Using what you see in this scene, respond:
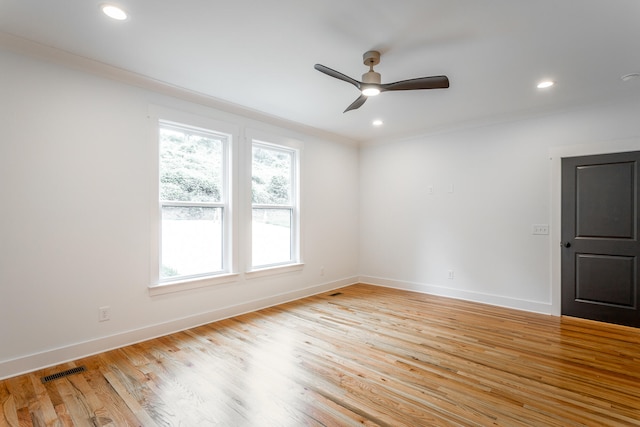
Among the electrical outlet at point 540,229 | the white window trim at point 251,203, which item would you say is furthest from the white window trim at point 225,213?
the electrical outlet at point 540,229

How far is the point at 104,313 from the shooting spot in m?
2.97

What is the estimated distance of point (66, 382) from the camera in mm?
2410

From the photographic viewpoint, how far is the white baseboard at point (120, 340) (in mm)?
2527

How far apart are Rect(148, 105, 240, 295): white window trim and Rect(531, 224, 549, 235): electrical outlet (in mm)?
3895

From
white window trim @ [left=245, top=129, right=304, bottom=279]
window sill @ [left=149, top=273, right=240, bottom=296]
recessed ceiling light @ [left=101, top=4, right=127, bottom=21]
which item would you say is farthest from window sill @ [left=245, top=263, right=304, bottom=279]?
recessed ceiling light @ [left=101, top=4, right=127, bottom=21]

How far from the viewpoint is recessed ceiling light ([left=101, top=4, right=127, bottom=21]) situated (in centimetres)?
210

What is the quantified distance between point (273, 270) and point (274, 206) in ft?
2.99

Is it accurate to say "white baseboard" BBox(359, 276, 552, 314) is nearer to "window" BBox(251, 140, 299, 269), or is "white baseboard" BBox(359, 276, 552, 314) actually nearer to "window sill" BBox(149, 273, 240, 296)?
"window" BBox(251, 140, 299, 269)

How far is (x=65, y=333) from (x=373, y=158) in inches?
192

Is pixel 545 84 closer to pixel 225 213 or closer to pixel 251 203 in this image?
pixel 251 203

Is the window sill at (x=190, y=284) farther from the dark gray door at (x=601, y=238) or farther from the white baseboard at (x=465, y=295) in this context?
the dark gray door at (x=601, y=238)

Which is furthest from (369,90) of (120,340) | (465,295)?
(465,295)

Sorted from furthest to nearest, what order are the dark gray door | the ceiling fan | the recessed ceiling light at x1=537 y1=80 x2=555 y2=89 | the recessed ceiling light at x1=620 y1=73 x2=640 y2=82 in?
the dark gray door
the recessed ceiling light at x1=537 y1=80 x2=555 y2=89
the recessed ceiling light at x1=620 y1=73 x2=640 y2=82
the ceiling fan

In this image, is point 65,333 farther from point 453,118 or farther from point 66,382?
point 453,118
